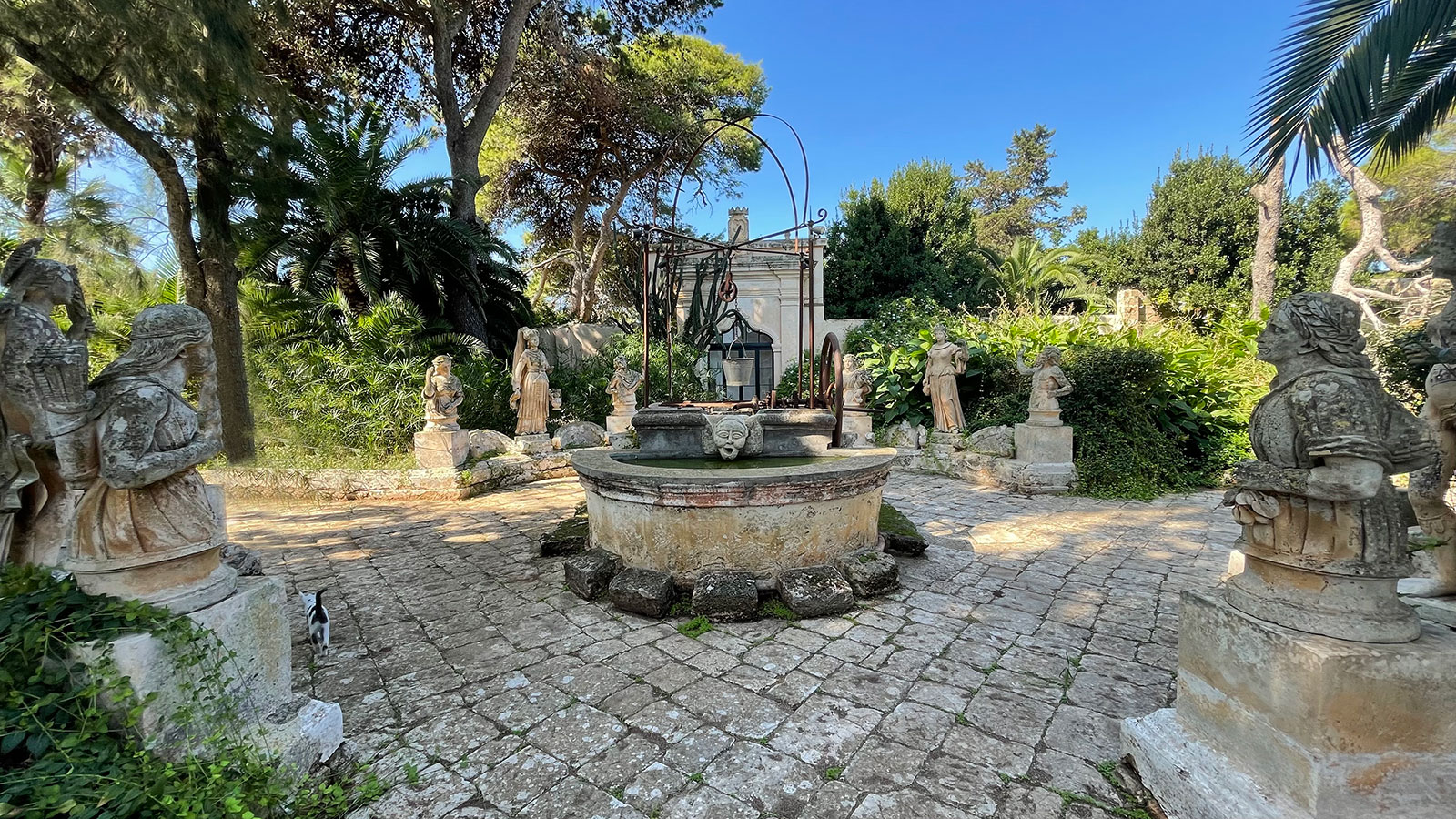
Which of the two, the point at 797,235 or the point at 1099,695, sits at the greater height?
the point at 797,235

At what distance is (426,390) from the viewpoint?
7027 millimetres

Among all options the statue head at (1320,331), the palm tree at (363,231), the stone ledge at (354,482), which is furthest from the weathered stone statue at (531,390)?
the statue head at (1320,331)

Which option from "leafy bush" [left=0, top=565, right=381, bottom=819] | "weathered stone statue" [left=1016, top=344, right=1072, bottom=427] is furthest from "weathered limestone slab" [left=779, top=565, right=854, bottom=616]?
"weathered stone statue" [left=1016, top=344, right=1072, bottom=427]

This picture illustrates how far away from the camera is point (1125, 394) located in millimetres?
7266

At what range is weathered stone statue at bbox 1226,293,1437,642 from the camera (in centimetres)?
152

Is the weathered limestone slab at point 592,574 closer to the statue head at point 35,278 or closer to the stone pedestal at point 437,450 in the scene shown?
the statue head at point 35,278

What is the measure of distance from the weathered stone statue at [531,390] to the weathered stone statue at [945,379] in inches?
232

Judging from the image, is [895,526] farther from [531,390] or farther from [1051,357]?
[531,390]

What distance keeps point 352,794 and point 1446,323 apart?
188 inches

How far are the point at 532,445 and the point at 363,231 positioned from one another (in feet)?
16.7

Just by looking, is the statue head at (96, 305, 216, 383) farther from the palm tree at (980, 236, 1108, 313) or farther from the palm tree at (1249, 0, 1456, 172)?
the palm tree at (980, 236, 1108, 313)

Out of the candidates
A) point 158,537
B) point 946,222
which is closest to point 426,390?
point 158,537

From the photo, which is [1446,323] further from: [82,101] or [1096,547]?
[82,101]

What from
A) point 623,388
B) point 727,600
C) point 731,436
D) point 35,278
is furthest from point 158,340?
point 623,388
